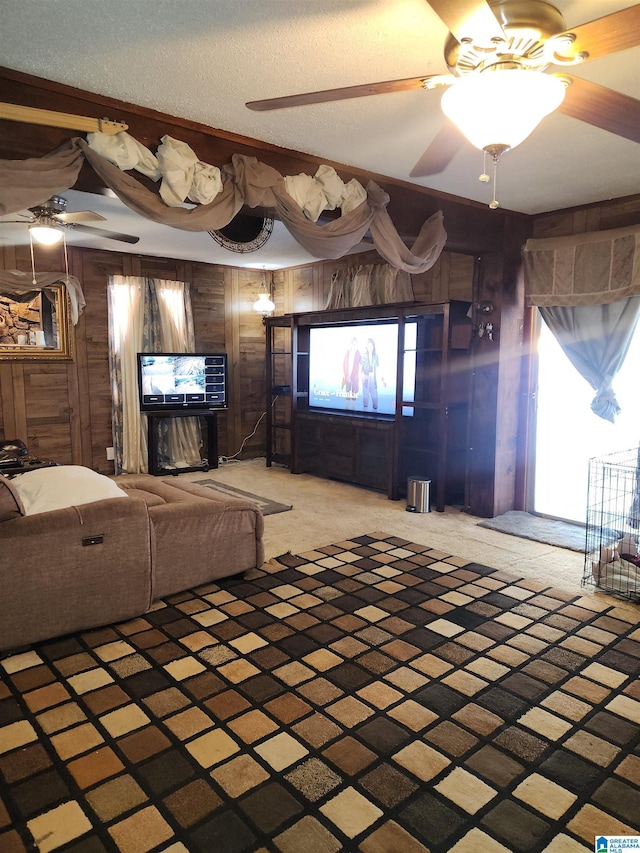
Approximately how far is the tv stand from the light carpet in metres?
3.34

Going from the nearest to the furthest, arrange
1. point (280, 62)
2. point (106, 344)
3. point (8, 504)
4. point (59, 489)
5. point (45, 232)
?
point (280, 62)
point (8, 504)
point (59, 489)
point (45, 232)
point (106, 344)

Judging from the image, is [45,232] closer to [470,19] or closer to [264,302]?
[470,19]

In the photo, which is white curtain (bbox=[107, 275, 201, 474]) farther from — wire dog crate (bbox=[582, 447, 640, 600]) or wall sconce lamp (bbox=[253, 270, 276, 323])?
wire dog crate (bbox=[582, 447, 640, 600])

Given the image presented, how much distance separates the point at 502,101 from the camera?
5.28 ft

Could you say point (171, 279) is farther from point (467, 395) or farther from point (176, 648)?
point (176, 648)

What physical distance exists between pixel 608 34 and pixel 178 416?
5369mm

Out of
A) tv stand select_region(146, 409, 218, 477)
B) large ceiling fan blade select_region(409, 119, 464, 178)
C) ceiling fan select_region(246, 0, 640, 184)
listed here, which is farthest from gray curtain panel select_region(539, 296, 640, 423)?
tv stand select_region(146, 409, 218, 477)

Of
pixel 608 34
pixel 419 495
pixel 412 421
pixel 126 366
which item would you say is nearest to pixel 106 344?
pixel 126 366

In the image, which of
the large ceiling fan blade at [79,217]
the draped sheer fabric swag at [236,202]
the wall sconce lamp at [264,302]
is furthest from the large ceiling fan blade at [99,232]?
the wall sconce lamp at [264,302]

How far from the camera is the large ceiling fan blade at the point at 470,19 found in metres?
1.40

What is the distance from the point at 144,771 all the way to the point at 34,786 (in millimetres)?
329

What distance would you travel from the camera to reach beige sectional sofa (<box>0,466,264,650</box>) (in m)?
2.46

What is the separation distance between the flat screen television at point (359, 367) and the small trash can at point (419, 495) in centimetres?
75

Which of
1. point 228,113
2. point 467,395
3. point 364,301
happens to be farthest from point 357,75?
point 364,301
